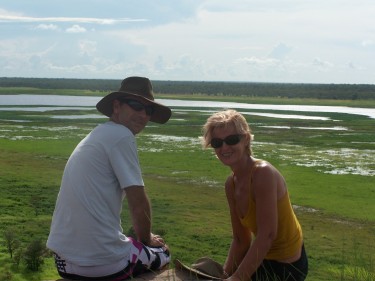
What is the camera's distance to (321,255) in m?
9.16

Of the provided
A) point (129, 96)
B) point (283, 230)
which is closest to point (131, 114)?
point (129, 96)

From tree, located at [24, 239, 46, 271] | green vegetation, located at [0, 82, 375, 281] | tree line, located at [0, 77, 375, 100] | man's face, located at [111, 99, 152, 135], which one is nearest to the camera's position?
man's face, located at [111, 99, 152, 135]

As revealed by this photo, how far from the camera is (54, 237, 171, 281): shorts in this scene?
9.82ft

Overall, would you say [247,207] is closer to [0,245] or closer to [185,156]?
[0,245]

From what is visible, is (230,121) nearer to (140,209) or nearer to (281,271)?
(140,209)

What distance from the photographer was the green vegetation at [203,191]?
880 centimetres

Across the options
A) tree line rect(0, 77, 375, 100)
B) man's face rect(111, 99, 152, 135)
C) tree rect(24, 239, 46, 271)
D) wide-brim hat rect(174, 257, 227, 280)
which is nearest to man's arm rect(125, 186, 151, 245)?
wide-brim hat rect(174, 257, 227, 280)

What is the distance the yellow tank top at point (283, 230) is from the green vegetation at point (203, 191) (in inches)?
11.4

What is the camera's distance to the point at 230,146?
3.02 m

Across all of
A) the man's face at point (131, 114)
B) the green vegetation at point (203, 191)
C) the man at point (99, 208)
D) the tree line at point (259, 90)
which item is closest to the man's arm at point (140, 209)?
the man at point (99, 208)

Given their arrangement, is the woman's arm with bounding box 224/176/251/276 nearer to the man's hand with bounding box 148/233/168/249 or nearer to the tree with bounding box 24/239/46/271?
the man's hand with bounding box 148/233/168/249

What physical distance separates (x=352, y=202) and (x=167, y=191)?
4374 mm

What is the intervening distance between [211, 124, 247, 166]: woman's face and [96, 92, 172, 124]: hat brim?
0.53 m

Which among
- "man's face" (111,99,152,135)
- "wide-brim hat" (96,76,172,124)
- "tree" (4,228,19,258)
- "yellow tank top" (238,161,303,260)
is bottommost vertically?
"tree" (4,228,19,258)
